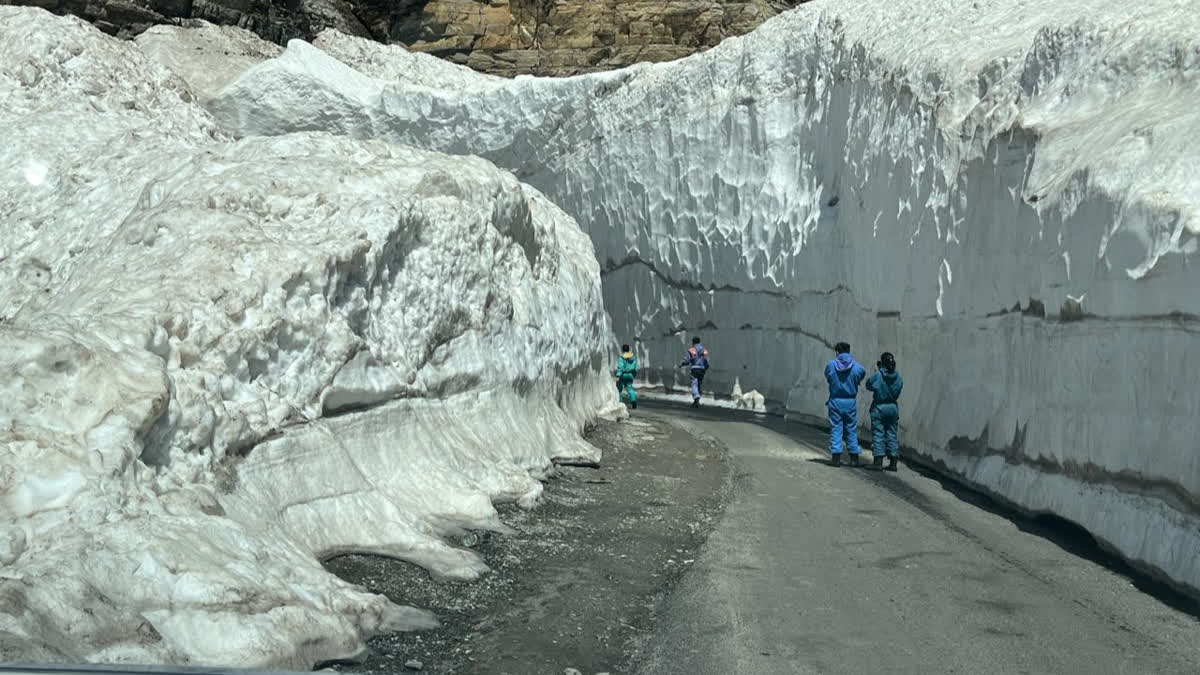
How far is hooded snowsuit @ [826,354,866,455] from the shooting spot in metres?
14.9

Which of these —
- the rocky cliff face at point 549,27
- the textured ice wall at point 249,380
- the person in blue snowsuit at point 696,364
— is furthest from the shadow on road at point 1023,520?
the rocky cliff face at point 549,27

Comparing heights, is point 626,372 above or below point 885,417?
below

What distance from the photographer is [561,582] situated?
7812mm

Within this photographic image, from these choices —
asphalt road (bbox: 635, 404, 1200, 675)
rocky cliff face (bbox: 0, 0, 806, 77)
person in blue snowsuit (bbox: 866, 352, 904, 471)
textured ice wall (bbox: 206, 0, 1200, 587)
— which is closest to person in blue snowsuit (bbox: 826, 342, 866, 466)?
person in blue snowsuit (bbox: 866, 352, 904, 471)

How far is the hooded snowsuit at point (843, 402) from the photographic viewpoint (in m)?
14.9

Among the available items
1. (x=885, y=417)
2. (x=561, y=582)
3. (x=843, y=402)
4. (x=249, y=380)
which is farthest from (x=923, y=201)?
(x=249, y=380)

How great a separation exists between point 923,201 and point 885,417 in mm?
4038

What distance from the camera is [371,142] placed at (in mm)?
11031

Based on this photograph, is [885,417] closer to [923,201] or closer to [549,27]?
[923,201]

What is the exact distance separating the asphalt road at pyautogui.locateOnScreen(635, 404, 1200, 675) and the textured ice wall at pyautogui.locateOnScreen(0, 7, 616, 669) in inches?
61.1

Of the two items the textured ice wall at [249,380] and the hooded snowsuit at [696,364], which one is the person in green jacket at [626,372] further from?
the textured ice wall at [249,380]

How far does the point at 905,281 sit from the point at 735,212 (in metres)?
10.3

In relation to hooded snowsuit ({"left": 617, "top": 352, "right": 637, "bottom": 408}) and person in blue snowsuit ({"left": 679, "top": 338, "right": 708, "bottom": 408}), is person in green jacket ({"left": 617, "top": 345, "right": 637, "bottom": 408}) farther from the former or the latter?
person in blue snowsuit ({"left": 679, "top": 338, "right": 708, "bottom": 408})

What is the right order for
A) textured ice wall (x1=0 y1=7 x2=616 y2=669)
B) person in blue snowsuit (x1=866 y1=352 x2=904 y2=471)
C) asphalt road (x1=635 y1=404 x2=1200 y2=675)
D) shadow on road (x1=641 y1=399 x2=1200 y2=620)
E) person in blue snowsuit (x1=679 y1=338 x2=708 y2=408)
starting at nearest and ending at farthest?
textured ice wall (x1=0 y1=7 x2=616 y2=669) < asphalt road (x1=635 y1=404 x2=1200 y2=675) < shadow on road (x1=641 y1=399 x2=1200 y2=620) < person in blue snowsuit (x1=866 y1=352 x2=904 y2=471) < person in blue snowsuit (x1=679 y1=338 x2=708 y2=408)
